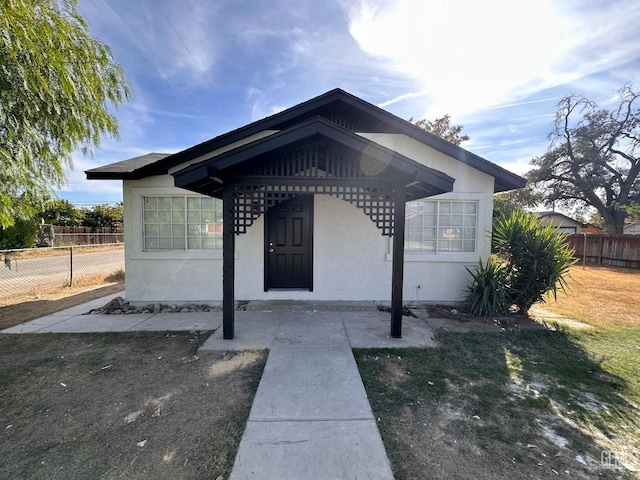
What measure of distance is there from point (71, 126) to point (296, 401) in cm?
567

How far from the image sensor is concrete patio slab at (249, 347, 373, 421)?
2721mm

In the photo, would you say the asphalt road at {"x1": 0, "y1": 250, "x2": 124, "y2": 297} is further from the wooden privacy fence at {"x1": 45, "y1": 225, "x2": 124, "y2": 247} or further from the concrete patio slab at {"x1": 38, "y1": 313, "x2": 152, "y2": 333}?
the wooden privacy fence at {"x1": 45, "y1": 225, "x2": 124, "y2": 247}

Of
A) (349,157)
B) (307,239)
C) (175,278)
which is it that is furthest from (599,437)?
(175,278)

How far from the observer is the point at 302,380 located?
3303 mm

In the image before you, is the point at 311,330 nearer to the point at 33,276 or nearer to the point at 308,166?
the point at 308,166

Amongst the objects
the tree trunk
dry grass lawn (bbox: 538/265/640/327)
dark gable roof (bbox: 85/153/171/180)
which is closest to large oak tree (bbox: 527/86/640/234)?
the tree trunk

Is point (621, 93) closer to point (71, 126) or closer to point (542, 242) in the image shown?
point (542, 242)

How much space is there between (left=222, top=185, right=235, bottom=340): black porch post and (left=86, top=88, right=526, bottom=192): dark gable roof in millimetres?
2304

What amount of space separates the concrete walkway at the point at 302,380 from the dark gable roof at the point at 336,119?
10.6 ft

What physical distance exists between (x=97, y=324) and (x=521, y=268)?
869cm

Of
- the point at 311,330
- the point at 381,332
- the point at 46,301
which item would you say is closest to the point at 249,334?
the point at 311,330

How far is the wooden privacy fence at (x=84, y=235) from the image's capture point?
21.1 metres

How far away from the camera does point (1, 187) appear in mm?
4191

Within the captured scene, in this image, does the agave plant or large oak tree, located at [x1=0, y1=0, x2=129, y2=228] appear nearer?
large oak tree, located at [x1=0, y1=0, x2=129, y2=228]
